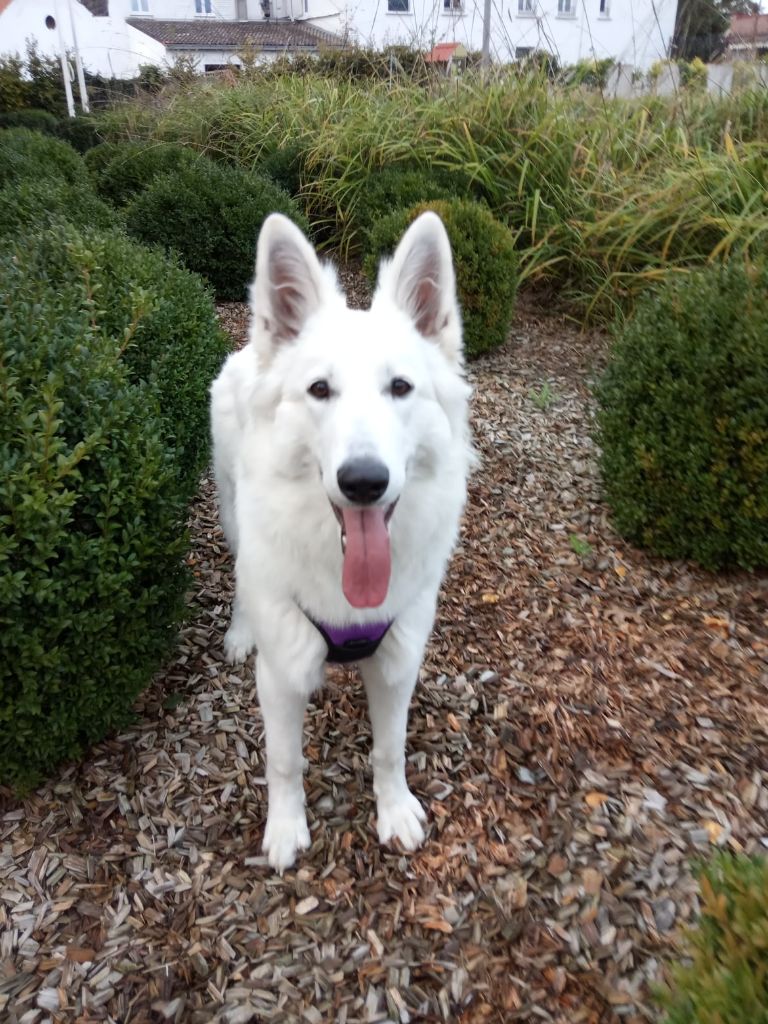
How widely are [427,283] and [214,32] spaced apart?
42970 mm

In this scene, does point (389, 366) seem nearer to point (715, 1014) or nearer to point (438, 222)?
point (438, 222)

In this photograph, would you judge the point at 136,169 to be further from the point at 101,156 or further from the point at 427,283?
the point at 427,283

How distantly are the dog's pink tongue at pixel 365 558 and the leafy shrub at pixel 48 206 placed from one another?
4.02 metres

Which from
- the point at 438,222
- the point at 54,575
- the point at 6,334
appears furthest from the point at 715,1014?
the point at 6,334

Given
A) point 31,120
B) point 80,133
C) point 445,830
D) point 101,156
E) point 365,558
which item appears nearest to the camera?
point 365,558

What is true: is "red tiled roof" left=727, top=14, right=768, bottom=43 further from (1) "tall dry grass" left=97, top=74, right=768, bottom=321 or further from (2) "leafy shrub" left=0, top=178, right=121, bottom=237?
(2) "leafy shrub" left=0, top=178, right=121, bottom=237

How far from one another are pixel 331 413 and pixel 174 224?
5446 millimetres

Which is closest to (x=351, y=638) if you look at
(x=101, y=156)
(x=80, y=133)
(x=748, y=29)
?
(x=748, y=29)

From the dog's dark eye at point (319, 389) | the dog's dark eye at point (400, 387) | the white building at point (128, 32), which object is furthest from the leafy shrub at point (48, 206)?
the white building at point (128, 32)

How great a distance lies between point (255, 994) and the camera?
1.94 meters

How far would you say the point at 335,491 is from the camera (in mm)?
1793

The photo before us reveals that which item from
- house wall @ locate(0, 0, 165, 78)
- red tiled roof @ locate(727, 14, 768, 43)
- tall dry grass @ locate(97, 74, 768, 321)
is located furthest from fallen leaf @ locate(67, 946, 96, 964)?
house wall @ locate(0, 0, 165, 78)

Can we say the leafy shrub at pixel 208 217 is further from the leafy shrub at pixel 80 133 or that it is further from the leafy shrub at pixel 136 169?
the leafy shrub at pixel 80 133

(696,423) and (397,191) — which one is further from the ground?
(397,191)
